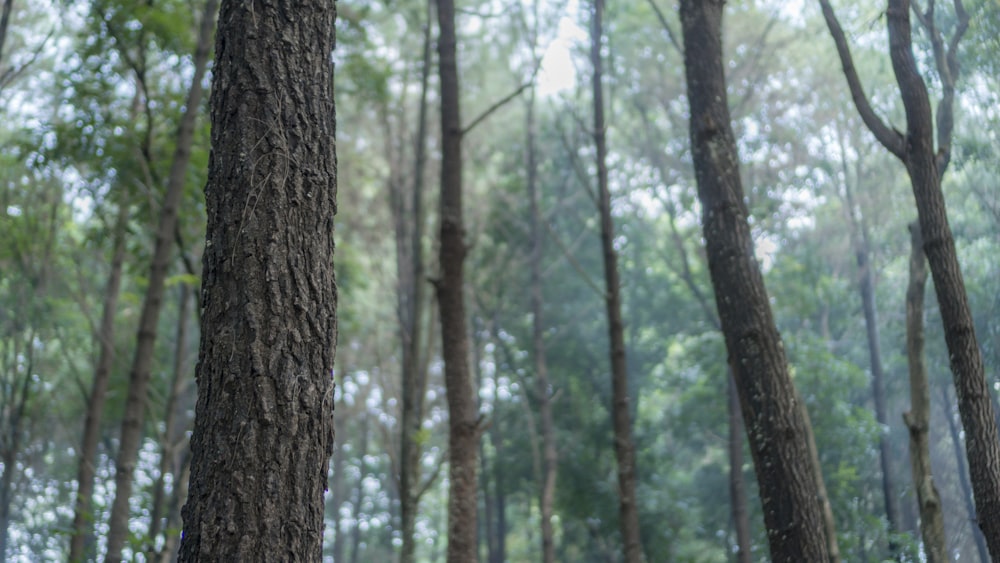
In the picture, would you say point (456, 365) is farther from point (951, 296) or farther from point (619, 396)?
point (951, 296)

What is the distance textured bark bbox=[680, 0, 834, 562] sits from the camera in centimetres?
482

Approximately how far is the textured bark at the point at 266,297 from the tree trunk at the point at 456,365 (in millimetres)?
3802

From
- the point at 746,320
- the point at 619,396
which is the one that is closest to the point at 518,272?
the point at 619,396

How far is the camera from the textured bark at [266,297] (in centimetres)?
248

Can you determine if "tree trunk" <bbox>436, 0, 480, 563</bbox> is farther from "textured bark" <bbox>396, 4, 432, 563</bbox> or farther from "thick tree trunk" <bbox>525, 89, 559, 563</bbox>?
"thick tree trunk" <bbox>525, 89, 559, 563</bbox>

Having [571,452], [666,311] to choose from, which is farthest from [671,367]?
[571,452]

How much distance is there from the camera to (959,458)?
305 inches

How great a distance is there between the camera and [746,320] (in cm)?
514

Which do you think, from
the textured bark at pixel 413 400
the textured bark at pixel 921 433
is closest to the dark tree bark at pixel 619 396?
the textured bark at pixel 413 400

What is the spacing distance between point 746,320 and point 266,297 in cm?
322

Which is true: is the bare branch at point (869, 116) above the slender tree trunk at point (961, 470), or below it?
above

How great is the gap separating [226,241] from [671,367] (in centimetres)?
1940

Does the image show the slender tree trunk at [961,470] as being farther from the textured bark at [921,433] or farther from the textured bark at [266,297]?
the textured bark at [266,297]

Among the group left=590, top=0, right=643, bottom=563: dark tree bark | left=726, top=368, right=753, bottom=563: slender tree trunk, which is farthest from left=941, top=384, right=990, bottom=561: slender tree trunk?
left=726, top=368, right=753, bottom=563: slender tree trunk
